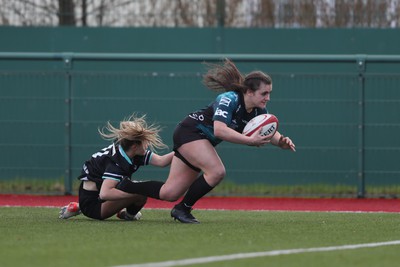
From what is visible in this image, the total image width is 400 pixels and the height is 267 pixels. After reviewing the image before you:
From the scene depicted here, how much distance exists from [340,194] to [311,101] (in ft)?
4.68

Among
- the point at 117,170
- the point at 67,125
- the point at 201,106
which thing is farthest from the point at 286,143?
the point at 67,125

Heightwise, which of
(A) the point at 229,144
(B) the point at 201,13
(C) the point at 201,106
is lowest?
(A) the point at 229,144

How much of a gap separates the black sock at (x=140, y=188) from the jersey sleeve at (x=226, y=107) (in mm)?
874

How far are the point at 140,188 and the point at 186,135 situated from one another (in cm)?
65

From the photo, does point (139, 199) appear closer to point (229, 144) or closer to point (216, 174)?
point (216, 174)

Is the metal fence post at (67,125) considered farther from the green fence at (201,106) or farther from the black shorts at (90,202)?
the black shorts at (90,202)

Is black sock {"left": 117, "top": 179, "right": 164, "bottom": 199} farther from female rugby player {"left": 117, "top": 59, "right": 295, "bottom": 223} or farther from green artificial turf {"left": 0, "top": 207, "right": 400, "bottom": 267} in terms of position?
green artificial turf {"left": 0, "top": 207, "right": 400, "bottom": 267}

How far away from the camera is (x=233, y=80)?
30.8 ft

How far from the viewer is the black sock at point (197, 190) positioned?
9133mm

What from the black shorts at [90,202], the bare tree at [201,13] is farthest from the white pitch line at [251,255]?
the bare tree at [201,13]

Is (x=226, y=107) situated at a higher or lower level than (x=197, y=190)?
higher

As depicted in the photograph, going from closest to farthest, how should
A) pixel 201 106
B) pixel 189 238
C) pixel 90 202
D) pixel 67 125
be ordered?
1. pixel 189 238
2. pixel 90 202
3. pixel 67 125
4. pixel 201 106

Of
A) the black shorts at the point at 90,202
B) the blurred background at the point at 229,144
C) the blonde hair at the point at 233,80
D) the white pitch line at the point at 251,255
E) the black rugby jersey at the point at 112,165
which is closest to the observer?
the white pitch line at the point at 251,255

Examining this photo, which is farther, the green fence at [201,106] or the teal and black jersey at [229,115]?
the green fence at [201,106]
